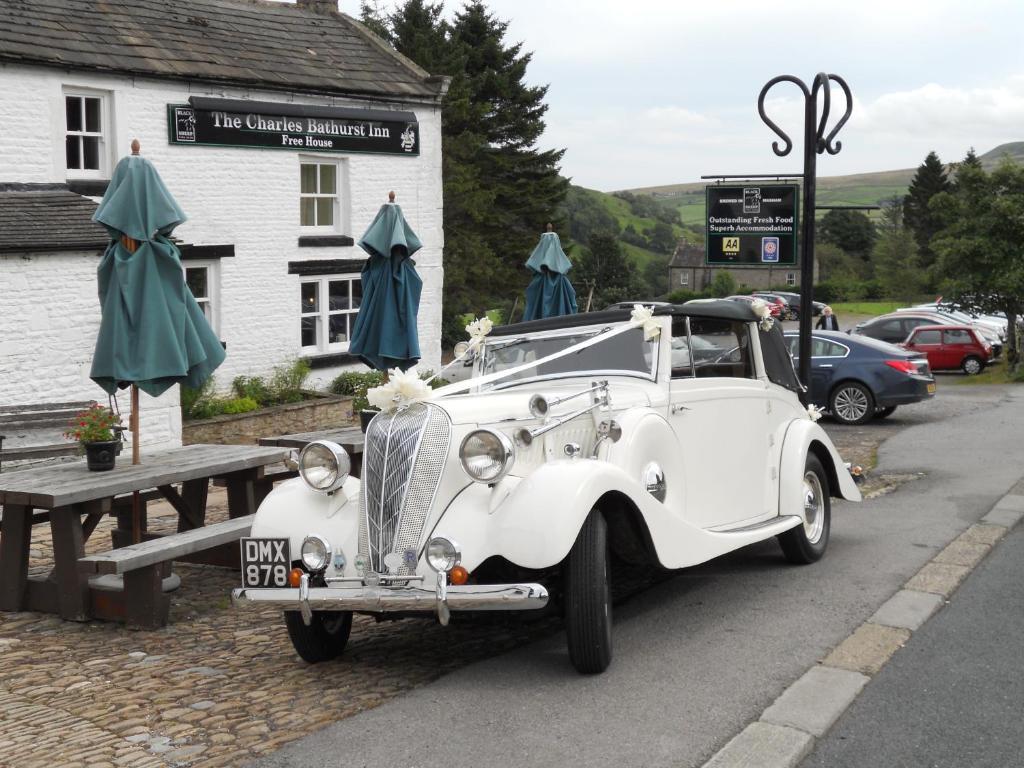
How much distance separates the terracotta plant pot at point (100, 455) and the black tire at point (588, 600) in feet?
12.9

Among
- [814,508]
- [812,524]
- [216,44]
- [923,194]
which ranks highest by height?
[923,194]

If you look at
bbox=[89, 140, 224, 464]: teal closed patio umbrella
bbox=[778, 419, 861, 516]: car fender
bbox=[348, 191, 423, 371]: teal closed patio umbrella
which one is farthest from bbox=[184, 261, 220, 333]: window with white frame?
bbox=[778, 419, 861, 516]: car fender

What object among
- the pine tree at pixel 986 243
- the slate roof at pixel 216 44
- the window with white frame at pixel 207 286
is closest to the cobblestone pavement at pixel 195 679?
the window with white frame at pixel 207 286

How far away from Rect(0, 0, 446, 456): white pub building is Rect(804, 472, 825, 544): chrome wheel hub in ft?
→ 34.5

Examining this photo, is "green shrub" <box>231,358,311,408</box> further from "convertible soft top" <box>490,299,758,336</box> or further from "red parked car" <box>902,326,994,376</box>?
"red parked car" <box>902,326,994,376</box>

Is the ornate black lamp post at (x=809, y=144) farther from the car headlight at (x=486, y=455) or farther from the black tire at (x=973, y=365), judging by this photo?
the black tire at (x=973, y=365)

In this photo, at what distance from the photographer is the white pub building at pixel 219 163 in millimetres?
16172

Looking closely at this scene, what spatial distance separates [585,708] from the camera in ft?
17.0

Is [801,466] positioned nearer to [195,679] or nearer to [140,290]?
[195,679]

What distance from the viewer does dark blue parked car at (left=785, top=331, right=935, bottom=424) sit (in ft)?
62.7

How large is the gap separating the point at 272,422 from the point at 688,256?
95457 mm

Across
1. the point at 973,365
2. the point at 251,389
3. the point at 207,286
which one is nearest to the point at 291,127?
the point at 207,286

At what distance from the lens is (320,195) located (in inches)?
851

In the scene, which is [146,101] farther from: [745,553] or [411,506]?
[411,506]
